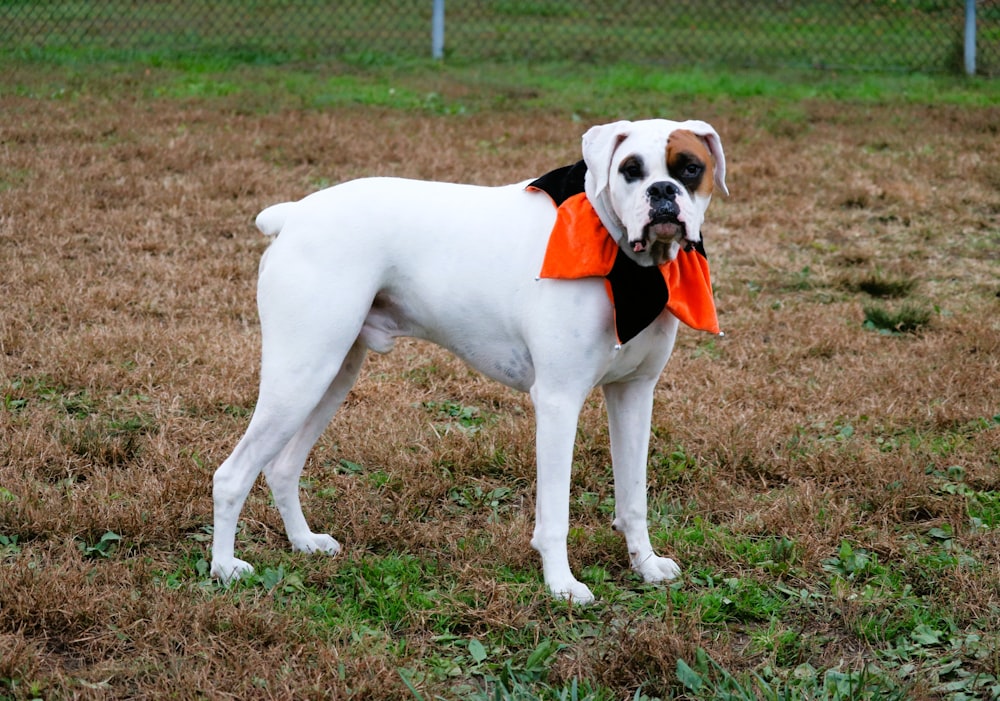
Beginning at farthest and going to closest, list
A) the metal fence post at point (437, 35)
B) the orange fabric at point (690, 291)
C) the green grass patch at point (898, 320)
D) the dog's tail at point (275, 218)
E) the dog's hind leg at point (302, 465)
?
the metal fence post at point (437, 35) < the green grass patch at point (898, 320) < the dog's hind leg at point (302, 465) < the dog's tail at point (275, 218) < the orange fabric at point (690, 291)

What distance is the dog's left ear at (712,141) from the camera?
300 centimetres

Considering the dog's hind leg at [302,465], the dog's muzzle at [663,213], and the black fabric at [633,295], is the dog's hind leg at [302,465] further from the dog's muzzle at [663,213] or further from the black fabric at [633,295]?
the dog's muzzle at [663,213]

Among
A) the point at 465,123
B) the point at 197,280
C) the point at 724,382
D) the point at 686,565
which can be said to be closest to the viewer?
the point at 686,565

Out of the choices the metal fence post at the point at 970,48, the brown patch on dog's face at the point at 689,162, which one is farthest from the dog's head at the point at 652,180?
the metal fence post at the point at 970,48

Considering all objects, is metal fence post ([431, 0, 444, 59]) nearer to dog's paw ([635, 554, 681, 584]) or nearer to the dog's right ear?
the dog's right ear

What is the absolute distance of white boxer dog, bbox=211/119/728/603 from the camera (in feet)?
9.87

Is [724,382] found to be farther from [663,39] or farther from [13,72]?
[663,39]

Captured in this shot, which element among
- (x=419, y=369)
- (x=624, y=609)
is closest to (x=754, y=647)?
(x=624, y=609)

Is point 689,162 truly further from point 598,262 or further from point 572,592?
point 572,592

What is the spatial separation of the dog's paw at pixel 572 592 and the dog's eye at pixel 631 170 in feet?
3.85

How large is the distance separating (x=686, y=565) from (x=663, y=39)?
1247cm

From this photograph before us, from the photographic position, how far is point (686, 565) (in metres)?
3.44

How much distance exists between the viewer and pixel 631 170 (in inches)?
115

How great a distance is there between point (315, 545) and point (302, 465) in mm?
267
